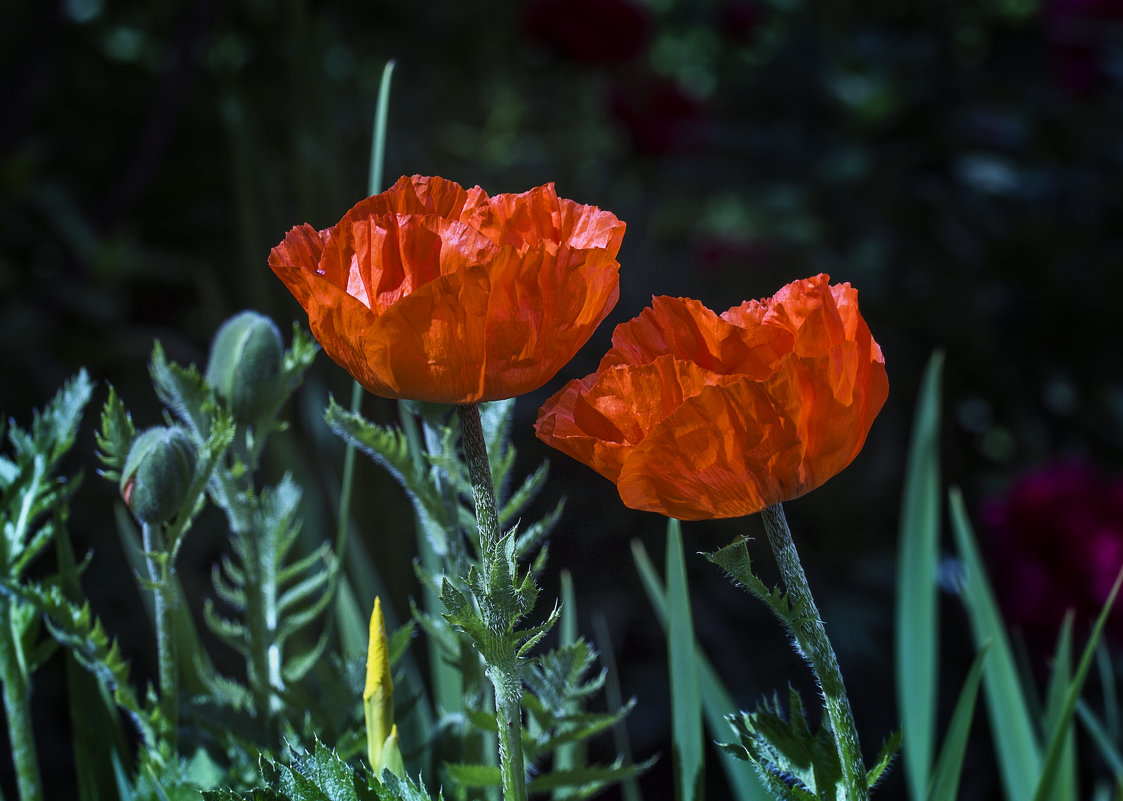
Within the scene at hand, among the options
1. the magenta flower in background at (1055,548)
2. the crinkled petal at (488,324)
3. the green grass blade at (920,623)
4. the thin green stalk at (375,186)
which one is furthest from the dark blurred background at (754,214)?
the crinkled petal at (488,324)

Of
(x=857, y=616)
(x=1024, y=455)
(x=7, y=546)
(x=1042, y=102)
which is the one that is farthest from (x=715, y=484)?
(x=1042, y=102)

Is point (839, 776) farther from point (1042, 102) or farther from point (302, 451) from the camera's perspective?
point (1042, 102)

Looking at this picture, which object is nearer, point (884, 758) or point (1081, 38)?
point (884, 758)

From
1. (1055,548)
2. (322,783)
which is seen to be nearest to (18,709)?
(322,783)

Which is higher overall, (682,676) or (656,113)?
(656,113)

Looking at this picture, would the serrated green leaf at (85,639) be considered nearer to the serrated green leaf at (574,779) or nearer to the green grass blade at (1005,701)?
the serrated green leaf at (574,779)

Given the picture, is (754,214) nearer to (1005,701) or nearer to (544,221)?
(1005,701)
